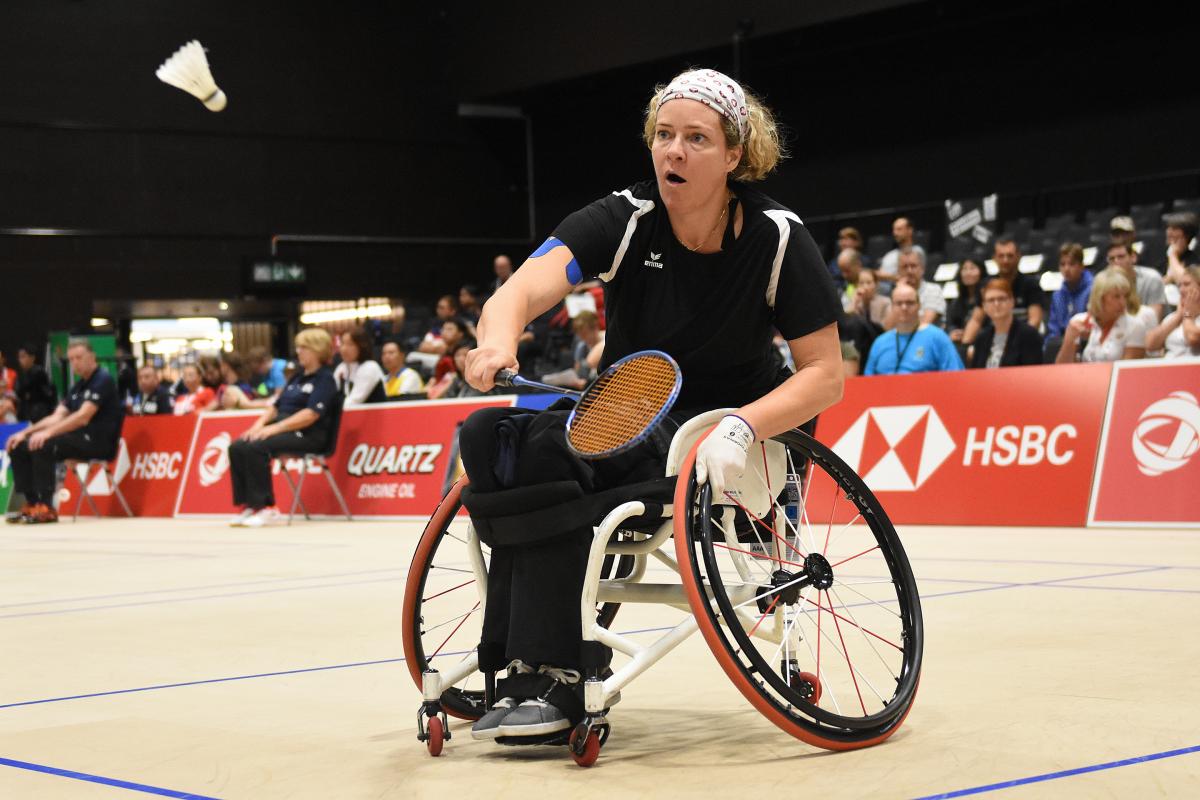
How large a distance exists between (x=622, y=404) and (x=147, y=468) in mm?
12378

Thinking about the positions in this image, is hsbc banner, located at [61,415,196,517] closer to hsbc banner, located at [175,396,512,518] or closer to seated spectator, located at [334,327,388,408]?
hsbc banner, located at [175,396,512,518]

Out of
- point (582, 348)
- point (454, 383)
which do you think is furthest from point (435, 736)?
point (454, 383)

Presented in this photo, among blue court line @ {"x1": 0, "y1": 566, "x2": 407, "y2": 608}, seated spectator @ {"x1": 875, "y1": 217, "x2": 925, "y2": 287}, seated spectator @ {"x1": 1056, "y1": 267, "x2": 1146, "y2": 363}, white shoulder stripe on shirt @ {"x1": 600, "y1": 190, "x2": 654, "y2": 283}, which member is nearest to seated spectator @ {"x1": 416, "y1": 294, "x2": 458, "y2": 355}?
seated spectator @ {"x1": 875, "y1": 217, "x2": 925, "y2": 287}

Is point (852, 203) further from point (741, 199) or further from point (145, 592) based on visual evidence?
point (741, 199)

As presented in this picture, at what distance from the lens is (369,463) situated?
40.1 feet

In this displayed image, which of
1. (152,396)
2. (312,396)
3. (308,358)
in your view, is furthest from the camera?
(152,396)

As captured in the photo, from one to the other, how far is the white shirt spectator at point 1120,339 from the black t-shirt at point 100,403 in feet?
29.4

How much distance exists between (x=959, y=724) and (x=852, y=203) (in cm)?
1741

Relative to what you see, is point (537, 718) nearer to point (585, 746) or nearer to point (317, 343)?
point (585, 746)

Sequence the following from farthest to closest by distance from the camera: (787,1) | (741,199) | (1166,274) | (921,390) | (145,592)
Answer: (787,1), (1166,274), (921,390), (145,592), (741,199)

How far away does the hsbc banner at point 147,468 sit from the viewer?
45.9ft

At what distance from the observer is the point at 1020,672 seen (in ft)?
12.0

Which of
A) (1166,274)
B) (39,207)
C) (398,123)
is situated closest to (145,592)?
(1166,274)

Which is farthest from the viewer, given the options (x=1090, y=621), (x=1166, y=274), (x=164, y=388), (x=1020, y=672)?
(x=164, y=388)
